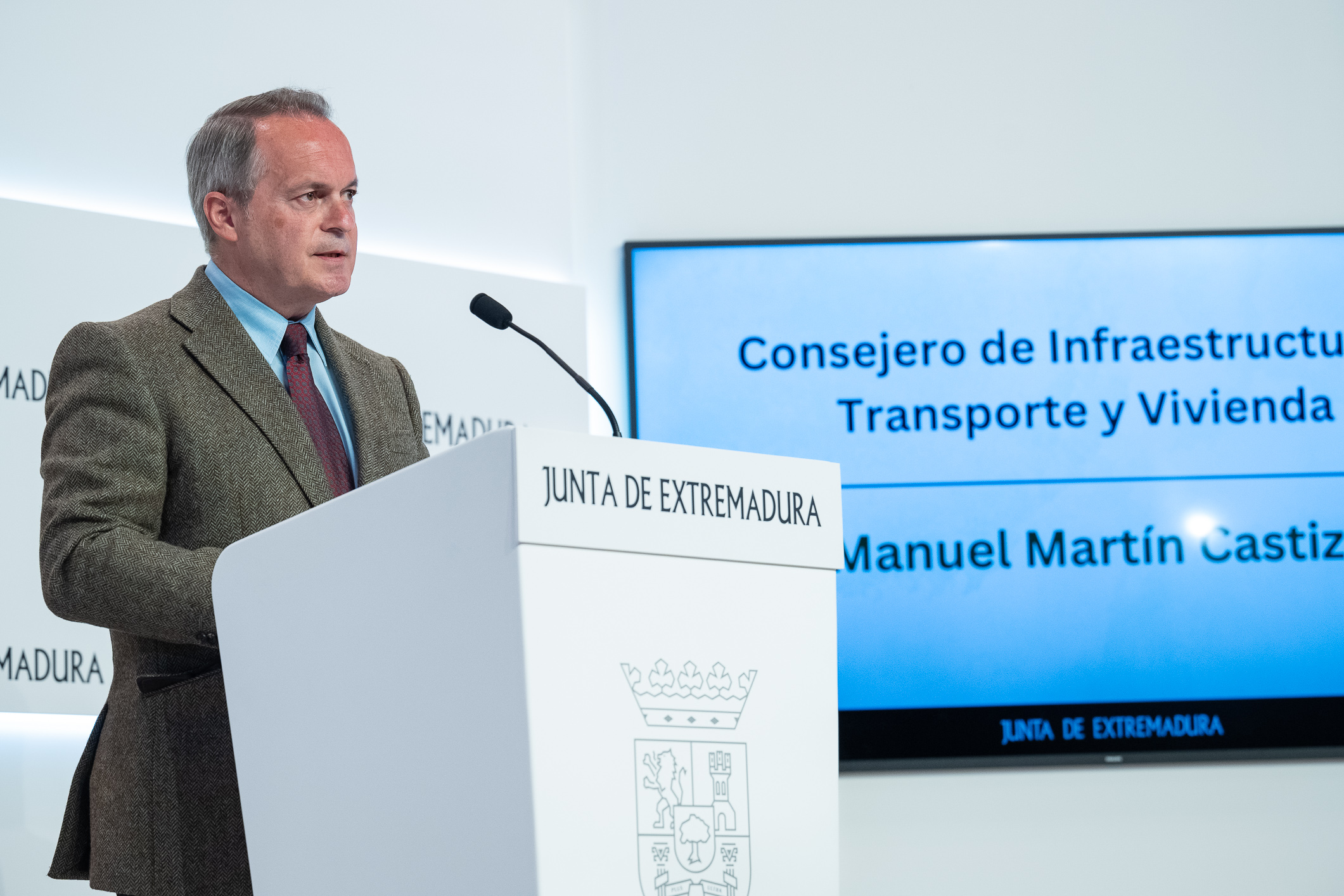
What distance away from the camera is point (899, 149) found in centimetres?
329

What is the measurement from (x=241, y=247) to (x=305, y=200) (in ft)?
0.31

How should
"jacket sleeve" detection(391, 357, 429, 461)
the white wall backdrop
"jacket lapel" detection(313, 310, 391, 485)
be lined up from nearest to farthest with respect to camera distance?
"jacket lapel" detection(313, 310, 391, 485) < "jacket sleeve" detection(391, 357, 429, 461) < the white wall backdrop

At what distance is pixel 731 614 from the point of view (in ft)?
3.25

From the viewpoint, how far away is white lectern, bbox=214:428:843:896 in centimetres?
88

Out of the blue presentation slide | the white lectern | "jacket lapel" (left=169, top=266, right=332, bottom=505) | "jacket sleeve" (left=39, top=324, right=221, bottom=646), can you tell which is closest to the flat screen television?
the blue presentation slide

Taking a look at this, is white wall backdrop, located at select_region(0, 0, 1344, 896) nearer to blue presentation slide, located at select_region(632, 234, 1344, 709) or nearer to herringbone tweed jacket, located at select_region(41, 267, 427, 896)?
blue presentation slide, located at select_region(632, 234, 1344, 709)

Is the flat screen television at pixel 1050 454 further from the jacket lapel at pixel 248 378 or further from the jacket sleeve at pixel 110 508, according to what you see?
the jacket sleeve at pixel 110 508

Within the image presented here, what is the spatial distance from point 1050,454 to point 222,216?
2.19 metres

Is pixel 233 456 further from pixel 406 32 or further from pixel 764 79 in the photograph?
pixel 764 79

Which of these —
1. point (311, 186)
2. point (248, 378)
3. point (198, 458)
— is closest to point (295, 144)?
point (311, 186)

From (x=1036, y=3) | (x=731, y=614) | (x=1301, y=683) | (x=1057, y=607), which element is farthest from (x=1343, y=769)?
(x=731, y=614)

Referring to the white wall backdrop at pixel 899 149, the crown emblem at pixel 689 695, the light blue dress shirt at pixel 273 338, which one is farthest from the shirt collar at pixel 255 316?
the white wall backdrop at pixel 899 149

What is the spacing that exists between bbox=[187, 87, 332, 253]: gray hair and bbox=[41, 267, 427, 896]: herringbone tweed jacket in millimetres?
169

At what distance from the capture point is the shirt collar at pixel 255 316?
1.56 m
